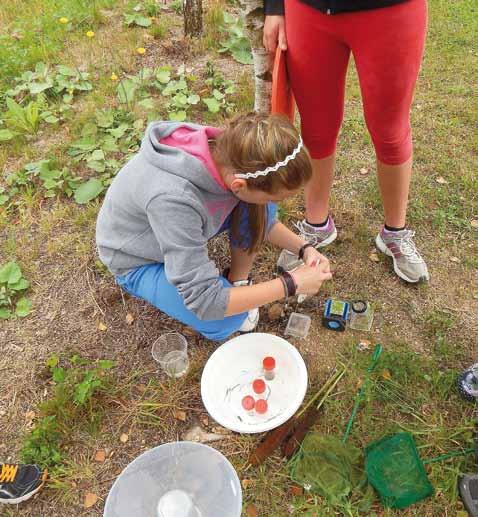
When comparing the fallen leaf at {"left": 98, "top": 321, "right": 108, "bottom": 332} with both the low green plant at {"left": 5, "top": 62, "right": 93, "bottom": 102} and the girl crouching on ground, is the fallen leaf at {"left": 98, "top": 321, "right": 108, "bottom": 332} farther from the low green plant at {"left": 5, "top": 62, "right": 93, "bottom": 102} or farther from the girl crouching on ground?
the low green plant at {"left": 5, "top": 62, "right": 93, "bottom": 102}

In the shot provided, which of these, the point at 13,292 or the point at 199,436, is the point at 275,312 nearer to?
the point at 199,436

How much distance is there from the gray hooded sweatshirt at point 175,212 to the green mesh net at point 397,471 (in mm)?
745

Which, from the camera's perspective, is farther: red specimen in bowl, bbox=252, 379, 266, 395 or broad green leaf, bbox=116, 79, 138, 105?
broad green leaf, bbox=116, 79, 138, 105

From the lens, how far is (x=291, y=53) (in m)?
1.84

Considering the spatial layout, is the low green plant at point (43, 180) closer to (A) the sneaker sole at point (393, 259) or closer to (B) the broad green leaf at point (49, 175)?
(B) the broad green leaf at point (49, 175)

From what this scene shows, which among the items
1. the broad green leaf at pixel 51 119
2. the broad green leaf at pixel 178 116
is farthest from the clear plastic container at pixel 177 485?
the broad green leaf at pixel 51 119

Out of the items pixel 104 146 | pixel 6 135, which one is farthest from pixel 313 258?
pixel 6 135

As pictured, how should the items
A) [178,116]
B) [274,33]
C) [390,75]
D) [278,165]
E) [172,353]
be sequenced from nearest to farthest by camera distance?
1. [278,165]
2. [390,75]
3. [274,33]
4. [172,353]
5. [178,116]

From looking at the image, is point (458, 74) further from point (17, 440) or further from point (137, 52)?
point (17, 440)

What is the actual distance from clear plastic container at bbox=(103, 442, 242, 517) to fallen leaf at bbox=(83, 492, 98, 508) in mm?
135

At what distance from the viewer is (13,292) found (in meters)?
2.37

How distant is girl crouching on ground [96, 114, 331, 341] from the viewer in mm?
1499

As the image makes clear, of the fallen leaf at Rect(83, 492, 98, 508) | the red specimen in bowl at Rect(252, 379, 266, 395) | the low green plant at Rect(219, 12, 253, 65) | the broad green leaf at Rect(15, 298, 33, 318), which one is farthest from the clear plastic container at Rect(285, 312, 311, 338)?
the low green plant at Rect(219, 12, 253, 65)

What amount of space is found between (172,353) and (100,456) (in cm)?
49
